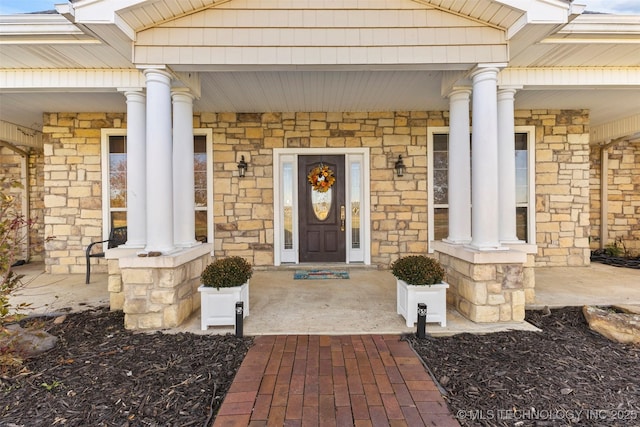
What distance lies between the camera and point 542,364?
227 centimetres

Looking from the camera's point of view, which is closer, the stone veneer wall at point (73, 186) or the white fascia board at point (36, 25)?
the white fascia board at point (36, 25)

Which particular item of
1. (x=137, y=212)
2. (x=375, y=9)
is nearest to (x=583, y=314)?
(x=375, y=9)

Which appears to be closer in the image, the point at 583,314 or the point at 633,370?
the point at 633,370

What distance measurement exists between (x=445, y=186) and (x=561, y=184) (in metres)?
1.93

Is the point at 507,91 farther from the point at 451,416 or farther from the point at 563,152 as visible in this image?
the point at 451,416

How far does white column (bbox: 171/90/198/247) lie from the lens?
3605mm

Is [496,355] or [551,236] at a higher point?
[551,236]

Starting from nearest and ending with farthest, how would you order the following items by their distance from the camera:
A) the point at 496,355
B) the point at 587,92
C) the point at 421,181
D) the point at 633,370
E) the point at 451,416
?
the point at 451,416, the point at 633,370, the point at 496,355, the point at 587,92, the point at 421,181

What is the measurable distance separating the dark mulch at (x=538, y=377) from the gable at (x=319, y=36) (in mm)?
2568

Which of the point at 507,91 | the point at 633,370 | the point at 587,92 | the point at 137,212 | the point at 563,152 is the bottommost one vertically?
the point at 633,370

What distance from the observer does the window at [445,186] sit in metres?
5.42

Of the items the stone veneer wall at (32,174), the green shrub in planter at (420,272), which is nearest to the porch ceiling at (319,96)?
the stone veneer wall at (32,174)

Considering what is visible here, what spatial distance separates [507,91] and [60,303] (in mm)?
5662

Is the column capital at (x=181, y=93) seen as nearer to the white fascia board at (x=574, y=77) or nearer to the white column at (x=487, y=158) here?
the white column at (x=487, y=158)
